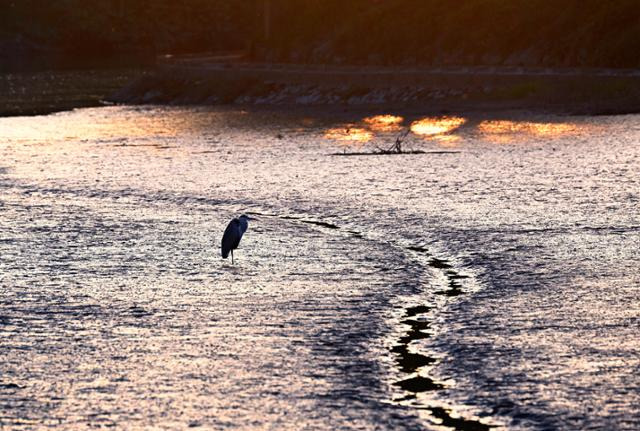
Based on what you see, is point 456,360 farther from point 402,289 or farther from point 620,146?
point 620,146

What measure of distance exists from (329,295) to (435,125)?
94.0 feet

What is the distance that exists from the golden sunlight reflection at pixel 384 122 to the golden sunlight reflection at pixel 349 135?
0.70 meters

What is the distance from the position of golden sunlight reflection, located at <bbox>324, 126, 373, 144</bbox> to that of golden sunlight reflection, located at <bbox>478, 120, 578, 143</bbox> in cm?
353

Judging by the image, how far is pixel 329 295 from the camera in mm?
14930

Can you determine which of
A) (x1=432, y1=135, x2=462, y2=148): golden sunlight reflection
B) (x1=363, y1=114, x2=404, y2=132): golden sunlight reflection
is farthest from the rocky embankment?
(x1=432, y1=135, x2=462, y2=148): golden sunlight reflection

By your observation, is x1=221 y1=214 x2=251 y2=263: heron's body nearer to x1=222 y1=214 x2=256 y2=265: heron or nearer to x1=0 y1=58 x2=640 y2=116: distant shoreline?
x1=222 y1=214 x2=256 y2=265: heron

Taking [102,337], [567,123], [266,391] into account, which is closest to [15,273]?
[102,337]

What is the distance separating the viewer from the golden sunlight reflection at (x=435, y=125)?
131 ft

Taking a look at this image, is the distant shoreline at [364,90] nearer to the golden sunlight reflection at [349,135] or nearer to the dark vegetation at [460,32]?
the golden sunlight reflection at [349,135]

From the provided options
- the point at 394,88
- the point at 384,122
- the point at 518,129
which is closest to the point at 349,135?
the point at 518,129

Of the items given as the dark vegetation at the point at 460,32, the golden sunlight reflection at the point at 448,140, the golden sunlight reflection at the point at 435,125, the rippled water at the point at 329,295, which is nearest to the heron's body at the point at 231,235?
the rippled water at the point at 329,295

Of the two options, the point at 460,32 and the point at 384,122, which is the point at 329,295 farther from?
the point at 460,32

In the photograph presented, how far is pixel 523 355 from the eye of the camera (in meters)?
11.9

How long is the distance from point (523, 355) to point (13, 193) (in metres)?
16.3
